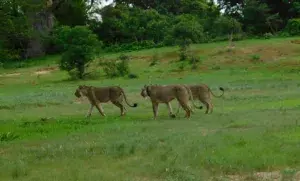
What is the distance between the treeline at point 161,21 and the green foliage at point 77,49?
7.09 m

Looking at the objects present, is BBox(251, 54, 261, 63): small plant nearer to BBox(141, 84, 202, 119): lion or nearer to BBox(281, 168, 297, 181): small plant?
BBox(141, 84, 202, 119): lion

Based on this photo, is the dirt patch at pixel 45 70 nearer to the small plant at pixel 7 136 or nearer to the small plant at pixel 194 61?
the small plant at pixel 194 61

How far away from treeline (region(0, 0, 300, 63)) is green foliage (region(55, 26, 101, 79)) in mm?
7092

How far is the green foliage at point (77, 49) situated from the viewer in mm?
40375

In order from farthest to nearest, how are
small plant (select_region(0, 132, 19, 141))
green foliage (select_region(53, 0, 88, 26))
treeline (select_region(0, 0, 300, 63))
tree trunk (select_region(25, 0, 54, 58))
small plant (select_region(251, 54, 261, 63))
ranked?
1. green foliage (select_region(53, 0, 88, 26))
2. tree trunk (select_region(25, 0, 54, 58))
3. treeline (select_region(0, 0, 300, 63))
4. small plant (select_region(251, 54, 261, 63))
5. small plant (select_region(0, 132, 19, 141))

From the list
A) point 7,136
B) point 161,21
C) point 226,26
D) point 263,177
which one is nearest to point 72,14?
point 161,21

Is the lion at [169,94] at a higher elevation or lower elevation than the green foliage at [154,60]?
higher

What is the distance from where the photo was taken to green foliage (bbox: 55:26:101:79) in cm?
4038

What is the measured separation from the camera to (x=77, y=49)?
40.2 metres

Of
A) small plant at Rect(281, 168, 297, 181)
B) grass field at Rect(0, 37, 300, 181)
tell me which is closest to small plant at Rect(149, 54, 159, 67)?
grass field at Rect(0, 37, 300, 181)

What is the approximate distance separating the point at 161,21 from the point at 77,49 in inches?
710

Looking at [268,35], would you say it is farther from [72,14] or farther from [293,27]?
[72,14]

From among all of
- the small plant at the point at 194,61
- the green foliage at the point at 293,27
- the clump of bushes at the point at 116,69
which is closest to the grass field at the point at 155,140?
the clump of bushes at the point at 116,69

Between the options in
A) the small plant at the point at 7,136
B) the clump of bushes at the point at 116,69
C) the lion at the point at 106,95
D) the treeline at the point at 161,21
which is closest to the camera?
the small plant at the point at 7,136
